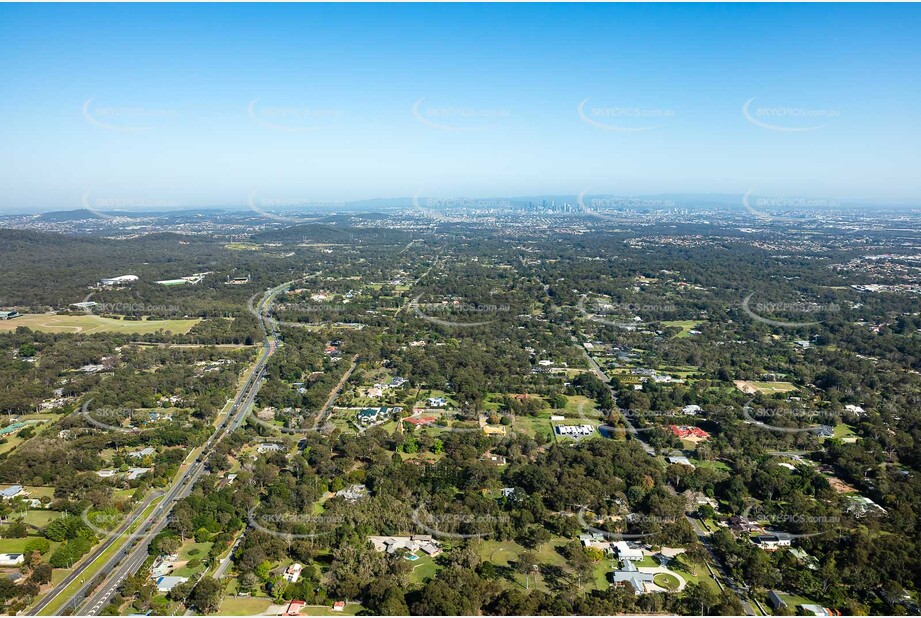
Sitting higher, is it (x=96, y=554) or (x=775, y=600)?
(x=96, y=554)

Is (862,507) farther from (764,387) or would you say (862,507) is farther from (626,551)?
(764,387)

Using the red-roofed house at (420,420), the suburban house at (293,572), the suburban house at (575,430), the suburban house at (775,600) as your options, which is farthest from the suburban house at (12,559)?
the suburban house at (775,600)

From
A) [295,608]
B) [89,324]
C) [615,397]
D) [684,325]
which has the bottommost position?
[295,608]

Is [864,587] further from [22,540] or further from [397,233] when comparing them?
[397,233]

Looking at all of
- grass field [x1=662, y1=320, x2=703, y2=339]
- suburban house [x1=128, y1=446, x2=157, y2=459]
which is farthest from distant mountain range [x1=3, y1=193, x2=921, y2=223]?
suburban house [x1=128, y1=446, x2=157, y2=459]

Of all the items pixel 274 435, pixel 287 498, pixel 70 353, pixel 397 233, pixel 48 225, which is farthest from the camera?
pixel 48 225

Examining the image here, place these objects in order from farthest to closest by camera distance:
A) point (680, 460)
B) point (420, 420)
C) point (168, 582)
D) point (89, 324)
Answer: point (89, 324) < point (420, 420) < point (680, 460) < point (168, 582)

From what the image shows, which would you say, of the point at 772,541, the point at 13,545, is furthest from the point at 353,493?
the point at 772,541

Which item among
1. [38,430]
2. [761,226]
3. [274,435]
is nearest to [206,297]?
[38,430]

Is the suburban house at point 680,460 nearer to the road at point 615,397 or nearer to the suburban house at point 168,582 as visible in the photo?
the road at point 615,397
